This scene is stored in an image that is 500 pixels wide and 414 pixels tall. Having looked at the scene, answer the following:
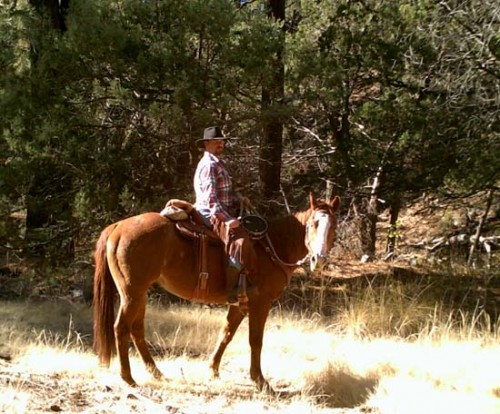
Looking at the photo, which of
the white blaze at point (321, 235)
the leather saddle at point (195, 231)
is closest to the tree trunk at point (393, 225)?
the white blaze at point (321, 235)

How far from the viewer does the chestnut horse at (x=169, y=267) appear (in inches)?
209

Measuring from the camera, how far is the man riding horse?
5535 mm

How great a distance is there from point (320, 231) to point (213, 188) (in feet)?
3.52

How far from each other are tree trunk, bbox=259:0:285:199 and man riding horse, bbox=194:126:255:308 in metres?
2.81

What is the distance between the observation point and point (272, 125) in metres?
9.21

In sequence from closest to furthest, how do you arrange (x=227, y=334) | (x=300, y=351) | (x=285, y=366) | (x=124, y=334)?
(x=124, y=334) < (x=227, y=334) < (x=285, y=366) < (x=300, y=351)

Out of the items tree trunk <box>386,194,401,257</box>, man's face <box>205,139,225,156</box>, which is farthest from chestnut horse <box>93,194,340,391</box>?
tree trunk <box>386,194,401,257</box>

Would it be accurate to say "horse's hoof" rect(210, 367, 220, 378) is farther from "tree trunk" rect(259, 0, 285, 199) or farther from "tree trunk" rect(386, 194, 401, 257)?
"tree trunk" rect(386, 194, 401, 257)

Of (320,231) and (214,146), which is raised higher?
(214,146)

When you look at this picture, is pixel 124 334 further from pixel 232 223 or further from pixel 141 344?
pixel 232 223

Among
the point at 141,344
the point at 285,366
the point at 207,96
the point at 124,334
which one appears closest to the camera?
the point at 124,334

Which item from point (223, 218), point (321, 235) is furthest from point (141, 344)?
point (321, 235)

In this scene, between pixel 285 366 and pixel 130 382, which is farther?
pixel 285 366

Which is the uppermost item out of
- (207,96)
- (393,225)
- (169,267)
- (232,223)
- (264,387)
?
(207,96)
